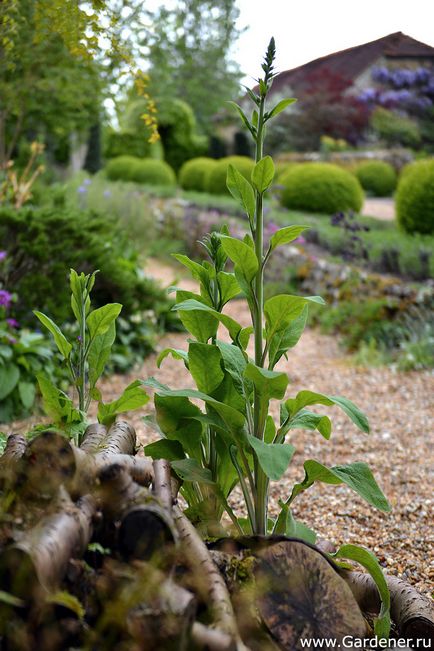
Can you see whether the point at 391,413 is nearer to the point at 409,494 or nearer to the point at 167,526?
the point at 409,494

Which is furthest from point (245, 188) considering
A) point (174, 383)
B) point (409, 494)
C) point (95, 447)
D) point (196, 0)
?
point (196, 0)

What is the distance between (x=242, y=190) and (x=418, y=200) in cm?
684

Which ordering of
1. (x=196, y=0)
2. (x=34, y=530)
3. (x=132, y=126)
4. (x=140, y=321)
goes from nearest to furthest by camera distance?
(x=34, y=530) → (x=140, y=321) → (x=196, y=0) → (x=132, y=126)

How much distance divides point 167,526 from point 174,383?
3.63 metres

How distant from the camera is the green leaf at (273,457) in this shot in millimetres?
1279

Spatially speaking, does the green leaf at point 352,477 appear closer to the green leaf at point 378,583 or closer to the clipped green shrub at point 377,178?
the green leaf at point 378,583

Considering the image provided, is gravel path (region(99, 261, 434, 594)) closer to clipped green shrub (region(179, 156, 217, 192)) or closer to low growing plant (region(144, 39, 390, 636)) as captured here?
low growing plant (region(144, 39, 390, 636))

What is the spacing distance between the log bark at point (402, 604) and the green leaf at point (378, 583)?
4 centimetres

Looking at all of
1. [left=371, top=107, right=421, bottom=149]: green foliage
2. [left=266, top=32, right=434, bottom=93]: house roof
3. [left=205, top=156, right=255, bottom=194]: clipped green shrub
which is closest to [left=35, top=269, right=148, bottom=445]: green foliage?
[left=205, top=156, right=255, bottom=194]: clipped green shrub

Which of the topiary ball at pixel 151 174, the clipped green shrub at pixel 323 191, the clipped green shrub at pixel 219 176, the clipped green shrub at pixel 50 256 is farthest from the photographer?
the topiary ball at pixel 151 174

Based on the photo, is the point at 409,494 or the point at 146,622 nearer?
the point at 146,622

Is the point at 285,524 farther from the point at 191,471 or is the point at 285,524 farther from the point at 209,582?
the point at 209,582

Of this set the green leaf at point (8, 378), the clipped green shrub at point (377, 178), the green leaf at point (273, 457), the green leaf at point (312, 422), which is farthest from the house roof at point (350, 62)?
the green leaf at point (273, 457)

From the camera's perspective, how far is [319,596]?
1278 mm
